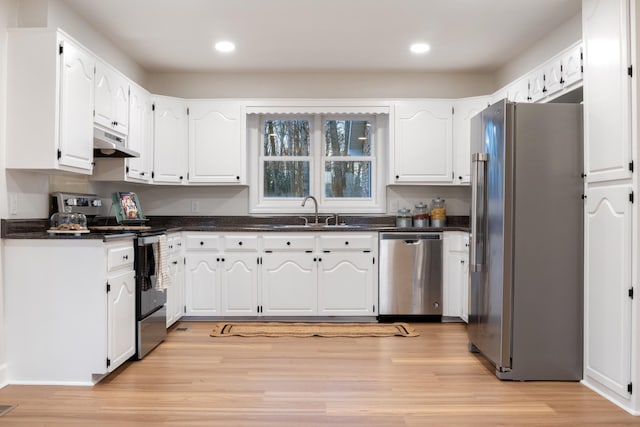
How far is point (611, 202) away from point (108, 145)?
3255 millimetres

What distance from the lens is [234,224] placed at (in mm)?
5051

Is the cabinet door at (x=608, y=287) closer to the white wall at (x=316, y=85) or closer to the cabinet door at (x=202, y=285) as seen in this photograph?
the white wall at (x=316, y=85)

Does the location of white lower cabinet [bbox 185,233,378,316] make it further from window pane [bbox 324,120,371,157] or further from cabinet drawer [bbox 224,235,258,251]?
window pane [bbox 324,120,371,157]

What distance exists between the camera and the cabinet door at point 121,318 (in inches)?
113

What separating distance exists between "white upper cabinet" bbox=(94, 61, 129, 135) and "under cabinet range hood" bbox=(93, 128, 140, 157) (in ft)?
0.19

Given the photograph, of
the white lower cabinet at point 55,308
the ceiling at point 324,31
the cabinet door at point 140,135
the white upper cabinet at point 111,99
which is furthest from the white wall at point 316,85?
the white lower cabinet at point 55,308

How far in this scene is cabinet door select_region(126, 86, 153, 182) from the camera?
4.07m

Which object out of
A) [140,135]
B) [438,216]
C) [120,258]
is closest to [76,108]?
[120,258]

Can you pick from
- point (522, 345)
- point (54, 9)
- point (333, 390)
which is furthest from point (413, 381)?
point (54, 9)

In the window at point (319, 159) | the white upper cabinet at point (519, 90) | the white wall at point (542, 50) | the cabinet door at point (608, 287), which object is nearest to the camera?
the cabinet door at point (608, 287)

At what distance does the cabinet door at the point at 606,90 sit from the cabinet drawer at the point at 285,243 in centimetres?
242

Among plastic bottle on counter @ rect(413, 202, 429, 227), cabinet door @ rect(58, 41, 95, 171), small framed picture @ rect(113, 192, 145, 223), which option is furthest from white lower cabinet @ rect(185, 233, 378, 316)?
cabinet door @ rect(58, 41, 95, 171)

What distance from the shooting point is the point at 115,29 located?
381 cm

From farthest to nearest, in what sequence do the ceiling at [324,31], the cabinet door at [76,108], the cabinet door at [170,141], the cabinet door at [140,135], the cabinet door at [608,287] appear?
the cabinet door at [170,141]
the cabinet door at [140,135]
the ceiling at [324,31]
the cabinet door at [76,108]
the cabinet door at [608,287]
